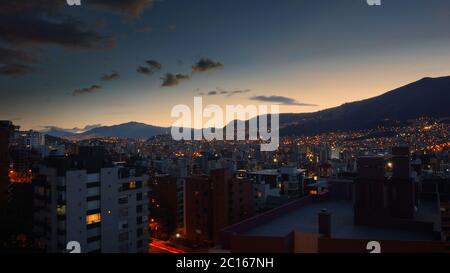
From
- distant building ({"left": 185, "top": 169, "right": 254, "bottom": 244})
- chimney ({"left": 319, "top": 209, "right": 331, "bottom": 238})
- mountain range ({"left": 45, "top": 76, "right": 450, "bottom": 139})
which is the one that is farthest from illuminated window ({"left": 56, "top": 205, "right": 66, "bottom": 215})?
mountain range ({"left": 45, "top": 76, "right": 450, "bottom": 139})

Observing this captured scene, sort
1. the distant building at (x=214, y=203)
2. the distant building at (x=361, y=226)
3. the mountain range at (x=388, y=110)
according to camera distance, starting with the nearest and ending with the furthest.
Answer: the distant building at (x=361, y=226), the distant building at (x=214, y=203), the mountain range at (x=388, y=110)

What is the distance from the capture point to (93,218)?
7.98 meters

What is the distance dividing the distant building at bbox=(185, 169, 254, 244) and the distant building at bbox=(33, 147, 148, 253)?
3.46m

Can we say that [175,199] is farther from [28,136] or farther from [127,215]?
[28,136]

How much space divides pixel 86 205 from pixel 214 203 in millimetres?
4943

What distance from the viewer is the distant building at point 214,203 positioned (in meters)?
11.9

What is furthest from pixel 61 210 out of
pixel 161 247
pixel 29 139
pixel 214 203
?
pixel 29 139

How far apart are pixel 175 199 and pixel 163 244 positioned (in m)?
2.33

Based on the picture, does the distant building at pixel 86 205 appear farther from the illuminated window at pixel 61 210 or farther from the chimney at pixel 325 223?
the chimney at pixel 325 223

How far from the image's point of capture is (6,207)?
9.35m

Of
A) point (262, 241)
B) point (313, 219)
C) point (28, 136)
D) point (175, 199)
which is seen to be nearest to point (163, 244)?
point (175, 199)

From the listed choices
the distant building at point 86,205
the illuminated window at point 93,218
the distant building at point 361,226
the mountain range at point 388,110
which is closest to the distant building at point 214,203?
the distant building at point 86,205

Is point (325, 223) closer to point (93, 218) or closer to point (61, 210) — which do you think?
point (93, 218)

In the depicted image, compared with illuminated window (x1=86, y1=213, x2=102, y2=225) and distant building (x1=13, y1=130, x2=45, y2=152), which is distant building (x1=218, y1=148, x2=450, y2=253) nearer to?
Result: illuminated window (x1=86, y1=213, x2=102, y2=225)
